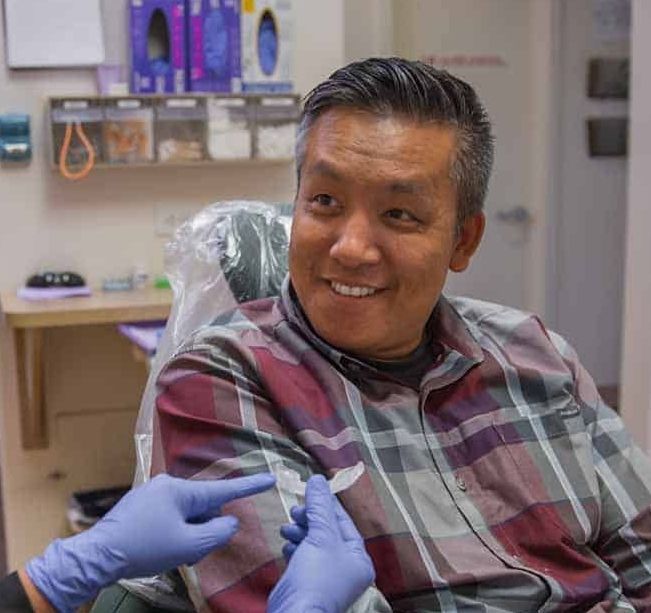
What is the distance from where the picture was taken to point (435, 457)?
4.50 ft

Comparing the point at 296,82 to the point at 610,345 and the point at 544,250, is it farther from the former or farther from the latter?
the point at 610,345

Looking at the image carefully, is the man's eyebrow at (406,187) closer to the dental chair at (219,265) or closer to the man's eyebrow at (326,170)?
the man's eyebrow at (326,170)

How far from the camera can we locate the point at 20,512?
3.09 metres

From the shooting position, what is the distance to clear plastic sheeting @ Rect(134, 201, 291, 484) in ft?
5.85

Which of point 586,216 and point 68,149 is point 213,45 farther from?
point 586,216

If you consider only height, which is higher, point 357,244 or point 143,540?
point 357,244

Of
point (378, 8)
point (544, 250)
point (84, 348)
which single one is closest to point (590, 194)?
point (544, 250)

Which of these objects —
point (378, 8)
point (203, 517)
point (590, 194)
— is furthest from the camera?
point (590, 194)

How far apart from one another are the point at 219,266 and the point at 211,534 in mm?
714

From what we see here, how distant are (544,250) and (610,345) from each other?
619mm

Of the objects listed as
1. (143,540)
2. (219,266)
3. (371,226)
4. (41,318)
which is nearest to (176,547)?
(143,540)

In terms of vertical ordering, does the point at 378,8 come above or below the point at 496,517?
above

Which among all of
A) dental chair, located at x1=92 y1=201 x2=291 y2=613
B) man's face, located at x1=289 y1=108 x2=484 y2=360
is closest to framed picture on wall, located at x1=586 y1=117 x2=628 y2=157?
dental chair, located at x1=92 y1=201 x2=291 y2=613

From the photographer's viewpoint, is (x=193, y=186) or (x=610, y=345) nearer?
(x=193, y=186)
